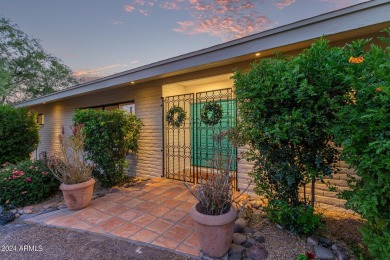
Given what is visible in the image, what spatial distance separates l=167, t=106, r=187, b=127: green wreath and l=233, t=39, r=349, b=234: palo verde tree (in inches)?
89.2

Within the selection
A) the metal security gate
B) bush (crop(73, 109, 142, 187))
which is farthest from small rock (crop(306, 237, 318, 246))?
bush (crop(73, 109, 142, 187))

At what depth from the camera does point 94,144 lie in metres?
4.18

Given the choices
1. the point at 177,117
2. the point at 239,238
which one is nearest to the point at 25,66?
the point at 177,117

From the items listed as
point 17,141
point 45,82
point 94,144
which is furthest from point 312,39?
point 45,82

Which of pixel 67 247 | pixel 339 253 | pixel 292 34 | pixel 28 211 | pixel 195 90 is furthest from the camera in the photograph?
pixel 195 90

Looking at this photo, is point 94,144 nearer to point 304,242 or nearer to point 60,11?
point 304,242

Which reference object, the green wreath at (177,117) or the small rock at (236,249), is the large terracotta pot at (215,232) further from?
the green wreath at (177,117)

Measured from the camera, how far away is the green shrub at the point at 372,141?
1.30 meters

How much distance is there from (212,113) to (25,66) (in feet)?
54.9

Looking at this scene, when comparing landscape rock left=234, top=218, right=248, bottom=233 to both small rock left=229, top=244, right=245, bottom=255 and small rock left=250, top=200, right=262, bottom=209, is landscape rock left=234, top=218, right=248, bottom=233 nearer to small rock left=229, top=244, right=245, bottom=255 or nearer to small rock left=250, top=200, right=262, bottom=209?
small rock left=229, top=244, right=245, bottom=255

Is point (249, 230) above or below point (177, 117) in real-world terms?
below

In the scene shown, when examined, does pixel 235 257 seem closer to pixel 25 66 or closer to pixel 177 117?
pixel 177 117

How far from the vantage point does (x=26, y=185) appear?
369 centimetres

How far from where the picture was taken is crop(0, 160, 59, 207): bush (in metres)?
3.57
